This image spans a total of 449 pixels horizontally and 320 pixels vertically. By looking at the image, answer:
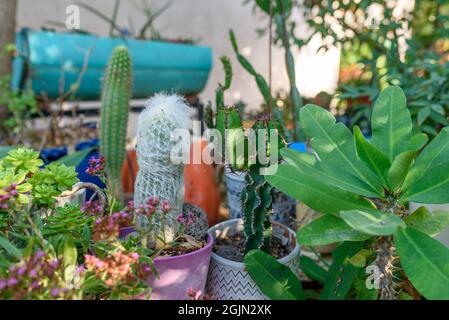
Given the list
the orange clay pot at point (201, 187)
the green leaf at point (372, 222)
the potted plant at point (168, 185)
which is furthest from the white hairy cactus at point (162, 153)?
the orange clay pot at point (201, 187)

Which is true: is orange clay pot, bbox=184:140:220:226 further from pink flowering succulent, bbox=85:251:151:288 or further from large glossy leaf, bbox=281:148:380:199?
pink flowering succulent, bbox=85:251:151:288

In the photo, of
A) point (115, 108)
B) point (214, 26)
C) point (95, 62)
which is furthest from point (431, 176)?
point (214, 26)

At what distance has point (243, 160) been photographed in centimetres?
107

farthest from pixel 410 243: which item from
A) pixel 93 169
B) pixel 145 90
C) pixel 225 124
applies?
pixel 145 90

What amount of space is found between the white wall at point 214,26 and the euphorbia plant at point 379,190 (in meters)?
2.41

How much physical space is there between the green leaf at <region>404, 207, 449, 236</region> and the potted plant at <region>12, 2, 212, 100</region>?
1.45m

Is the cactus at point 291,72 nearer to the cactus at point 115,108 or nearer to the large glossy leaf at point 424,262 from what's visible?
the cactus at point 115,108

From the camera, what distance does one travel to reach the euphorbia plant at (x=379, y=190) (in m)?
0.81

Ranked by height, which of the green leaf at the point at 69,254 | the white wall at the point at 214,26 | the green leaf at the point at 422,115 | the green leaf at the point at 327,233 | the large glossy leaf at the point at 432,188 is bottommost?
the green leaf at the point at 69,254

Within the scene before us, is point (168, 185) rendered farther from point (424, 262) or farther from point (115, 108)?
point (115, 108)

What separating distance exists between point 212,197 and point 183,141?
1040 mm

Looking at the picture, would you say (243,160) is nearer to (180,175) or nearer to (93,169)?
(180,175)

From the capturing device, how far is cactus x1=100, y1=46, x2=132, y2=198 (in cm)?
166

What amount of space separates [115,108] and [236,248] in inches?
30.8
